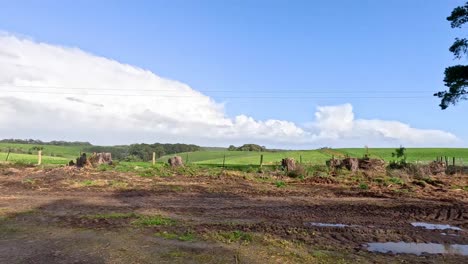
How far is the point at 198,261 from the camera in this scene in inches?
281

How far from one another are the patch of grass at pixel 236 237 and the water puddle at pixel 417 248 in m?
2.56

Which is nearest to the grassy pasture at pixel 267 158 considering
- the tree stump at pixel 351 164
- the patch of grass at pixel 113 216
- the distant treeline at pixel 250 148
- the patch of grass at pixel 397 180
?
the tree stump at pixel 351 164

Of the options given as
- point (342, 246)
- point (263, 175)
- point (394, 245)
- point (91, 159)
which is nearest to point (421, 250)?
point (394, 245)

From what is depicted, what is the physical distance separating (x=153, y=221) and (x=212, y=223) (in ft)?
5.14

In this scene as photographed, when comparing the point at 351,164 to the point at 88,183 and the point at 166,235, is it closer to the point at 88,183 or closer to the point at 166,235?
the point at 88,183

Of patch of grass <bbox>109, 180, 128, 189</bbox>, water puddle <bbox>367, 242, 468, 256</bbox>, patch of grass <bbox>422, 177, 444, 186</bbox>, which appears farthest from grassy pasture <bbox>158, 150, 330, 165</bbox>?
water puddle <bbox>367, 242, 468, 256</bbox>

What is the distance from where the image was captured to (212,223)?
425 inches

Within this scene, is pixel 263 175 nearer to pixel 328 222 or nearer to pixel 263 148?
pixel 328 222

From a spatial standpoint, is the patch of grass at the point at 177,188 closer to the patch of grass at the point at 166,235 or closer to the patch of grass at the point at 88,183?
the patch of grass at the point at 88,183

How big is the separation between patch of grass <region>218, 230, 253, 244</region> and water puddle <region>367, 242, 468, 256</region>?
256cm

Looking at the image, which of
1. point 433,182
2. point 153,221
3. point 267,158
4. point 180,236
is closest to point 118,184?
point 153,221

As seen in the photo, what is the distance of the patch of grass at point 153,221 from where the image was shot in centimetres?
1037

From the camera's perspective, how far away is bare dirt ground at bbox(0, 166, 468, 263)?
7.62m

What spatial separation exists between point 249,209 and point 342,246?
5.67 metres
